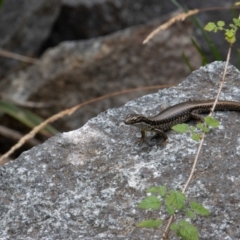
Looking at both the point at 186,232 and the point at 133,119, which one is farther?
the point at 133,119

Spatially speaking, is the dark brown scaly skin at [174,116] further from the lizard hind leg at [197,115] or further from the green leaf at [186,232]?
the green leaf at [186,232]

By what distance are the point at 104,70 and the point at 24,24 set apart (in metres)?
1.30

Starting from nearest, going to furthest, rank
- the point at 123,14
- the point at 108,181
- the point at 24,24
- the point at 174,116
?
1. the point at 108,181
2. the point at 174,116
3. the point at 24,24
4. the point at 123,14

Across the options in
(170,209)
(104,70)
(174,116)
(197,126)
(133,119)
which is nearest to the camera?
(170,209)

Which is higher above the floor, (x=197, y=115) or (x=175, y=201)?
(x=175, y=201)

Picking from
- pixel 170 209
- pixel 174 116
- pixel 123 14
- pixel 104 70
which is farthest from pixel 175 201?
pixel 123 14

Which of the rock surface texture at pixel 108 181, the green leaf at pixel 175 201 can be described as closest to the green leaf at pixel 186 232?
the green leaf at pixel 175 201

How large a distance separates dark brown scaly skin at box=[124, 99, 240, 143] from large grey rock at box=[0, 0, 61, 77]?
13.4ft

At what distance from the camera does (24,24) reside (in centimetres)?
791

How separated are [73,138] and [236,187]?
3.89 ft

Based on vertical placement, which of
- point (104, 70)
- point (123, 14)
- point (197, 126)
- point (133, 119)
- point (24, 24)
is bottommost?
point (104, 70)

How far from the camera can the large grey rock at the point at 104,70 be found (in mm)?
7453

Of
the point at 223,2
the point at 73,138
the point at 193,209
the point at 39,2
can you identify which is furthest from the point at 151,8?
the point at 193,209

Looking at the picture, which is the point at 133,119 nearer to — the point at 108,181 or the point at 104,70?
the point at 108,181
